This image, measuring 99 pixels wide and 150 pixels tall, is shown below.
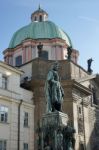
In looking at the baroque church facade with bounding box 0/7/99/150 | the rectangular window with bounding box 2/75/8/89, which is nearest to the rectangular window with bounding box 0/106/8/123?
the rectangular window with bounding box 2/75/8/89

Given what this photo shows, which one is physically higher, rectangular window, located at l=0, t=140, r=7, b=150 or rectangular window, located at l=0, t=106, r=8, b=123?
rectangular window, located at l=0, t=106, r=8, b=123

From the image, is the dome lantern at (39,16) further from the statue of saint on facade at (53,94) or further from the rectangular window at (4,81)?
the statue of saint on facade at (53,94)

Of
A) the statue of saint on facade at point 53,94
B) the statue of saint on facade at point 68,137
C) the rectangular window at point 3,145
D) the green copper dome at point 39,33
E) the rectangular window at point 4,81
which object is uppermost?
the green copper dome at point 39,33

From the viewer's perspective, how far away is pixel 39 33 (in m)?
44.5

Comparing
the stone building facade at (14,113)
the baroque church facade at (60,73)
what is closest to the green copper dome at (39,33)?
the baroque church facade at (60,73)

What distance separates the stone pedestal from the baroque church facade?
15.8m

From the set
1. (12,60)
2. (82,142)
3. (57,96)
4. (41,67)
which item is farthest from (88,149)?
(57,96)

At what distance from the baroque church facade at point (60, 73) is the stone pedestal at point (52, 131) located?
51.9 feet

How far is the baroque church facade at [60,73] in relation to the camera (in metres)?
33.6

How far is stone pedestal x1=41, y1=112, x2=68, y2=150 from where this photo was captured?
40.8ft

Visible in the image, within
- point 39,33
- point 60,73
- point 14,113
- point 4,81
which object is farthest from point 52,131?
point 39,33

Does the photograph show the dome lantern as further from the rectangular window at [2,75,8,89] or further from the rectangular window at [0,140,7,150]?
the rectangular window at [0,140,7,150]

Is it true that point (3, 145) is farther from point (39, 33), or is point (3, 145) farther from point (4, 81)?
point (39, 33)

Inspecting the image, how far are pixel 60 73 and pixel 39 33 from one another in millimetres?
10885
